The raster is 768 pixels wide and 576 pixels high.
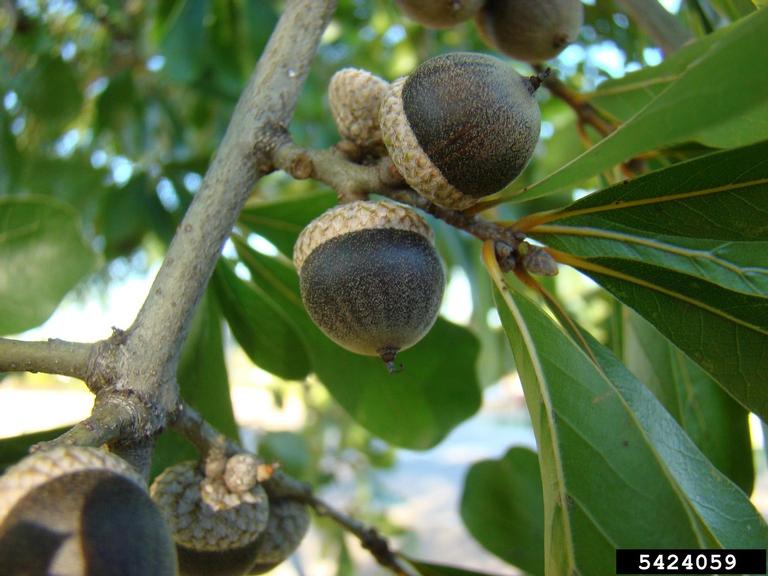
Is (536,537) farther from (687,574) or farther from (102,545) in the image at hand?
(102,545)

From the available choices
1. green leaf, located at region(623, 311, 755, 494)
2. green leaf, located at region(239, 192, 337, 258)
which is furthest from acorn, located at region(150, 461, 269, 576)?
green leaf, located at region(623, 311, 755, 494)

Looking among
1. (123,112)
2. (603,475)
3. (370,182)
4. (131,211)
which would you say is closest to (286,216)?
(370,182)

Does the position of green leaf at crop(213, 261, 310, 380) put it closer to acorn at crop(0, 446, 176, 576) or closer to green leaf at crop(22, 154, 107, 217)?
acorn at crop(0, 446, 176, 576)

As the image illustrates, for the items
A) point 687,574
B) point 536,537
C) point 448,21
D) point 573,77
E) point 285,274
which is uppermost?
point 573,77

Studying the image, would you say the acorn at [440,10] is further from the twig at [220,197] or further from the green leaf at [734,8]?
the green leaf at [734,8]

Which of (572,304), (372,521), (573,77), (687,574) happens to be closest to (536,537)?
(687,574)
